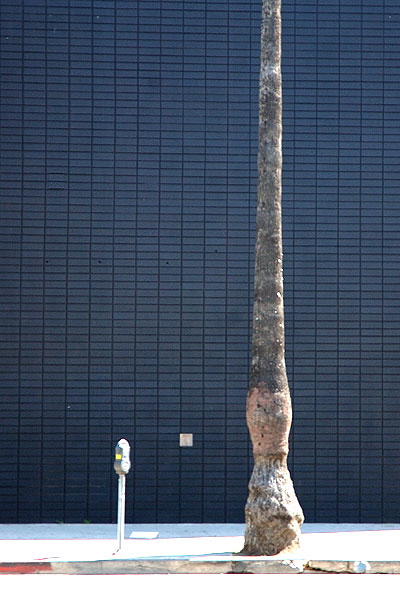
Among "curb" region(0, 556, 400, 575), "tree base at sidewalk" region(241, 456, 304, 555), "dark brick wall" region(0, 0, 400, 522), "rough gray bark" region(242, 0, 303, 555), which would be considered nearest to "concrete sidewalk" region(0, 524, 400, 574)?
"curb" region(0, 556, 400, 575)

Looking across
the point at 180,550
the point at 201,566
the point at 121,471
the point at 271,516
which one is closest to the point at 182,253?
the point at 121,471

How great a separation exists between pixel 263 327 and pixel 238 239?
312 centimetres

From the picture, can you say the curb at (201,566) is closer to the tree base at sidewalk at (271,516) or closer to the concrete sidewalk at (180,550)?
the concrete sidewalk at (180,550)

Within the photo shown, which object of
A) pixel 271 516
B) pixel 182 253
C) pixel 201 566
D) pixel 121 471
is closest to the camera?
pixel 201 566

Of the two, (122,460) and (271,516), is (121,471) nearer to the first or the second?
(122,460)

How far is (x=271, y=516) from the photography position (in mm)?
11008

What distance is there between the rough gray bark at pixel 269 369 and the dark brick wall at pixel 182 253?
2.69 m

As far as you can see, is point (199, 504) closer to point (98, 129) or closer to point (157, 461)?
point (157, 461)

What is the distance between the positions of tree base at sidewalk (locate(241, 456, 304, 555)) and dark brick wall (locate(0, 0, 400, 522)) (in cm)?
295

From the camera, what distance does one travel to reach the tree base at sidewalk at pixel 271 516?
11.0 metres

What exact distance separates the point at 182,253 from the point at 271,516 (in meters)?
4.59

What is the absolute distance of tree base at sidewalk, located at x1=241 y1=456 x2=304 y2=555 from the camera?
36.0 ft

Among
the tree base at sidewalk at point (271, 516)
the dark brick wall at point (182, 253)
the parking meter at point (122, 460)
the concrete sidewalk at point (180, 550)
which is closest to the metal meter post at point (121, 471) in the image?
the parking meter at point (122, 460)

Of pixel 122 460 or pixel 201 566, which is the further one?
pixel 122 460
